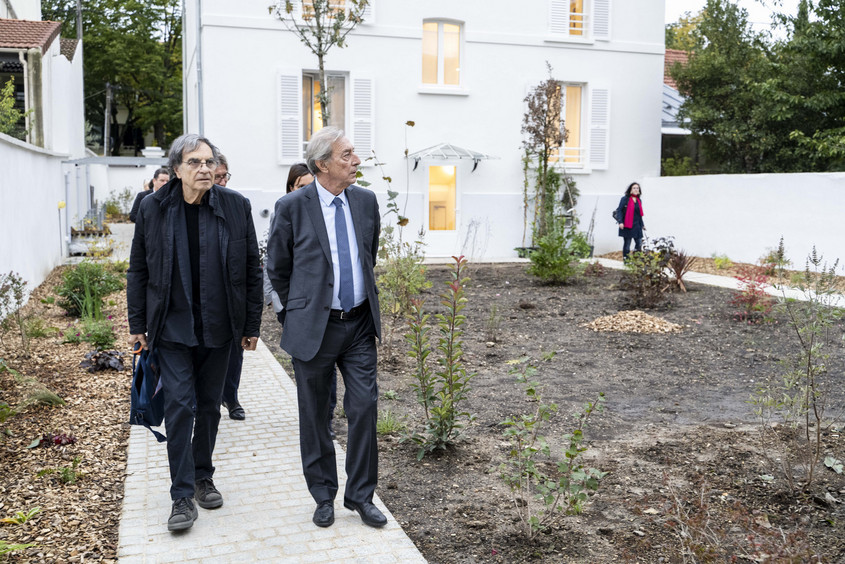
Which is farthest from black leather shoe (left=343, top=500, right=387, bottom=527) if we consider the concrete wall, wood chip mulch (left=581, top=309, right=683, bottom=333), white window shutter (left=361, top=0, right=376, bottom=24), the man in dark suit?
white window shutter (left=361, top=0, right=376, bottom=24)

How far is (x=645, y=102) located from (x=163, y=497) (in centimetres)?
1768

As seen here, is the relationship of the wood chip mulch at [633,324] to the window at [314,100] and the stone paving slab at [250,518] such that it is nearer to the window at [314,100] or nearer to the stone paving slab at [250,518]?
the stone paving slab at [250,518]

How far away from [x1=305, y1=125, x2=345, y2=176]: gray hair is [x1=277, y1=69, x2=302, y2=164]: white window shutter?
13.4 m

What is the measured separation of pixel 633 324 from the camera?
9219mm

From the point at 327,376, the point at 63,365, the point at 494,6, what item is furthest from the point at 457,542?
the point at 494,6

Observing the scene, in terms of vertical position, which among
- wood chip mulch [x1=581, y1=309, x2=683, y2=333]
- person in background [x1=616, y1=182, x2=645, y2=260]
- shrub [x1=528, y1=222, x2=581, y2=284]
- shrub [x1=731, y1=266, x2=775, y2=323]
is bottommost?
wood chip mulch [x1=581, y1=309, x2=683, y2=333]

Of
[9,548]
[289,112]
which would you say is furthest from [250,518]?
[289,112]

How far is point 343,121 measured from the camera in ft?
58.2

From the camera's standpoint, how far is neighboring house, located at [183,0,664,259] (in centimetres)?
1666

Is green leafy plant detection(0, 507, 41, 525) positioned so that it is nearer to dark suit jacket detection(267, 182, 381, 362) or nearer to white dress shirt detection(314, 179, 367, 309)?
dark suit jacket detection(267, 182, 381, 362)

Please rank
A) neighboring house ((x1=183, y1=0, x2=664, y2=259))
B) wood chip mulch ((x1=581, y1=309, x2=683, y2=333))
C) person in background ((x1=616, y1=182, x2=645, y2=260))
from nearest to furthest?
wood chip mulch ((x1=581, y1=309, x2=683, y2=333)) → person in background ((x1=616, y1=182, x2=645, y2=260)) → neighboring house ((x1=183, y1=0, x2=664, y2=259))

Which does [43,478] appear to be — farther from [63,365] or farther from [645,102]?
[645,102]

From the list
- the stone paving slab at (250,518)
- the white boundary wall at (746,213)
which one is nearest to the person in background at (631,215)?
the white boundary wall at (746,213)

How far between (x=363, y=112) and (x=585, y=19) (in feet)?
20.3
